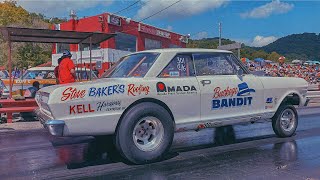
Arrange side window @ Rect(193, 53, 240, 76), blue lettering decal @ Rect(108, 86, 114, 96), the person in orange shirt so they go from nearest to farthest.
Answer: blue lettering decal @ Rect(108, 86, 114, 96) < side window @ Rect(193, 53, 240, 76) < the person in orange shirt

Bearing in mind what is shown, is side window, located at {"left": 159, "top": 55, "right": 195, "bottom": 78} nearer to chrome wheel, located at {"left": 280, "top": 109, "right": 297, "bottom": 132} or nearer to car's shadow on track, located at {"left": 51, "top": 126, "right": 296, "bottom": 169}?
car's shadow on track, located at {"left": 51, "top": 126, "right": 296, "bottom": 169}

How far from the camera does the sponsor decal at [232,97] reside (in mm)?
6012

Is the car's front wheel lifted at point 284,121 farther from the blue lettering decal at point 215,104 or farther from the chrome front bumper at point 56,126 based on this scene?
the chrome front bumper at point 56,126

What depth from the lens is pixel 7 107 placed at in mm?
10500

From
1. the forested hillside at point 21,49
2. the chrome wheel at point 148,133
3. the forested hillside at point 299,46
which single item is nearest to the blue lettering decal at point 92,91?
the chrome wheel at point 148,133

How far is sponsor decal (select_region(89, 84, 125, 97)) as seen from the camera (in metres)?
4.98

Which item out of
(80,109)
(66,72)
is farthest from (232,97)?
(66,72)

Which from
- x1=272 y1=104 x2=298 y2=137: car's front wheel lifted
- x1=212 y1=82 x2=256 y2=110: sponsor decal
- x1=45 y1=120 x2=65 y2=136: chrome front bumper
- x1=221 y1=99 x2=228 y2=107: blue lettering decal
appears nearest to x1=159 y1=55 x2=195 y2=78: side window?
x1=212 y1=82 x2=256 y2=110: sponsor decal

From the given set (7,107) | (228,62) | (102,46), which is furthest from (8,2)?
(228,62)

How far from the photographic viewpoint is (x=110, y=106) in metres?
5.06

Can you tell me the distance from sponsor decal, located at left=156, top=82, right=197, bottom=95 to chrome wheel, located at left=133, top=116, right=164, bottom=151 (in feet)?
1.41

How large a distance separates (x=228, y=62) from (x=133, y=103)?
2.23 metres

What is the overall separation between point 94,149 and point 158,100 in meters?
1.72

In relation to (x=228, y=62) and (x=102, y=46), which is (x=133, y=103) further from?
(x=102, y=46)
